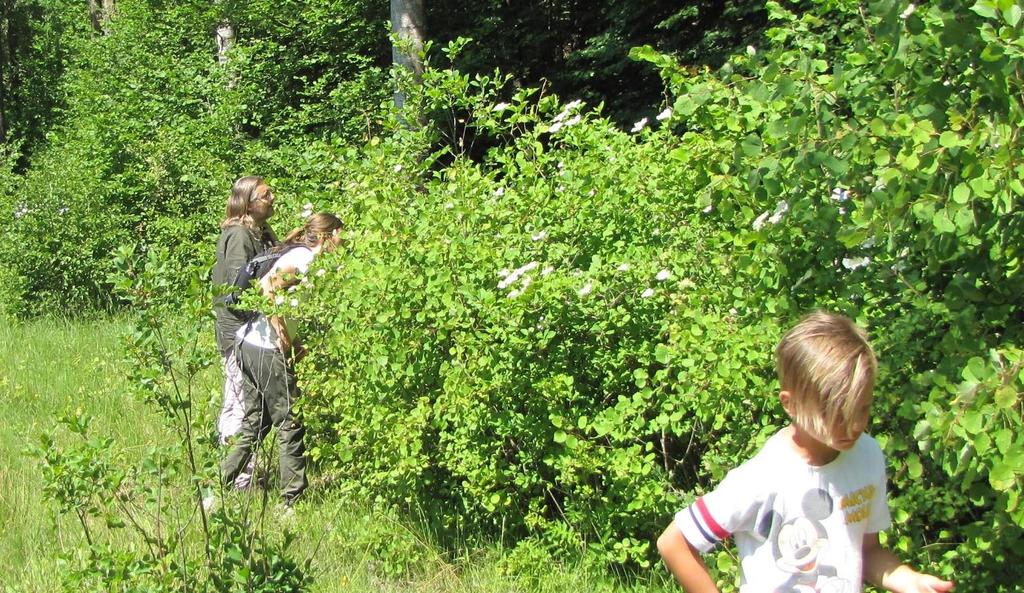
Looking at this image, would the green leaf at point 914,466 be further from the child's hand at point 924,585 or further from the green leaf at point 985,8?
the green leaf at point 985,8

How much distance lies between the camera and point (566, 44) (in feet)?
43.1

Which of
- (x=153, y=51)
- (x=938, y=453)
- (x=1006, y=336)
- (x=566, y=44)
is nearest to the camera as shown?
(x=938, y=453)

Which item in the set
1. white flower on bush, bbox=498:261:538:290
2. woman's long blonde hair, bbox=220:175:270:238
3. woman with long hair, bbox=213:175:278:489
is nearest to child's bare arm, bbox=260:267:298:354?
woman with long hair, bbox=213:175:278:489

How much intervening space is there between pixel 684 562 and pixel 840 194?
→ 1.39m

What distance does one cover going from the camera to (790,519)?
6.84 ft

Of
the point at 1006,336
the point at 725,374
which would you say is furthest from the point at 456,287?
the point at 1006,336

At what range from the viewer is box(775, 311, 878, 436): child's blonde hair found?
1.99 metres

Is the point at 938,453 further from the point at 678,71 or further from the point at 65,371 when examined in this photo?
the point at 65,371

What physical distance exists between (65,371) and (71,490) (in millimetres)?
5463

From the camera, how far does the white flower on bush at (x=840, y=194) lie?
2906 millimetres

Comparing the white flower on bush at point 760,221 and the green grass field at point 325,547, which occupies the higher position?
the white flower on bush at point 760,221

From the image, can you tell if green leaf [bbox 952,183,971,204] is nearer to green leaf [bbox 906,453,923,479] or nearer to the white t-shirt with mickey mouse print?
the white t-shirt with mickey mouse print

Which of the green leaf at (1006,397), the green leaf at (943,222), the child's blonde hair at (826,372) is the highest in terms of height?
the green leaf at (943,222)

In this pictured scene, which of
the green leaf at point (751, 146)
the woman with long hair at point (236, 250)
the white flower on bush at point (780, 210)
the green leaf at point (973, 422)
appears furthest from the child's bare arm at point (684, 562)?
the woman with long hair at point (236, 250)
